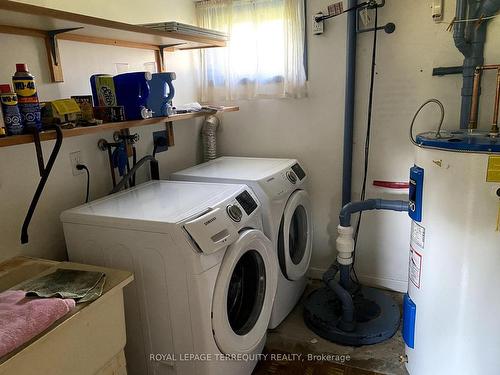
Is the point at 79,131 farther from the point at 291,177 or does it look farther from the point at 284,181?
the point at 291,177

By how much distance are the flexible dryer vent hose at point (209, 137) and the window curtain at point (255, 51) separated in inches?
6.9

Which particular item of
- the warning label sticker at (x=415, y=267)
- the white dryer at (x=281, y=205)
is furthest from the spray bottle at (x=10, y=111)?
the warning label sticker at (x=415, y=267)

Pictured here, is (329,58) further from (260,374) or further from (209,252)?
(260,374)

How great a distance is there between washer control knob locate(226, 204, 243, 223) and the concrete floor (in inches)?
35.9

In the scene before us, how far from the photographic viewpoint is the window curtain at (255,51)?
92.5 inches

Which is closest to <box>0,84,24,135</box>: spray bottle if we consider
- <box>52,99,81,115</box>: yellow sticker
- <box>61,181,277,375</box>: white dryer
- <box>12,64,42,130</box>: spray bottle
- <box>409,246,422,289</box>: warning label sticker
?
<box>12,64,42,130</box>: spray bottle

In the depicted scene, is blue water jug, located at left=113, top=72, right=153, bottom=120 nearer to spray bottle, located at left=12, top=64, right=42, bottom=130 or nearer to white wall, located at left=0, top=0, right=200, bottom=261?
white wall, located at left=0, top=0, right=200, bottom=261

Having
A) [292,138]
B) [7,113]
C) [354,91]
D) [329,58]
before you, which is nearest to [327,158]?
[292,138]

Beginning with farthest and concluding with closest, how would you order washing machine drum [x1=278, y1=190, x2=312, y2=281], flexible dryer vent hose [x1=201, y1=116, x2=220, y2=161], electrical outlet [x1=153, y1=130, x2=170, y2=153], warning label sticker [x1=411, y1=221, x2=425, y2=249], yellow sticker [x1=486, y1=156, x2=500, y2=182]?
flexible dryer vent hose [x1=201, y1=116, x2=220, y2=161]
electrical outlet [x1=153, y1=130, x2=170, y2=153]
washing machine drum [x1=278, y1=190, x2=312, y2=281]
warning label sticker [x1=411, y1=221, x2=425, y2=249]
yellow sticker [x1=486, y1=156, x2=500, y2=182]

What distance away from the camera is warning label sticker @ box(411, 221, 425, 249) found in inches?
62.2

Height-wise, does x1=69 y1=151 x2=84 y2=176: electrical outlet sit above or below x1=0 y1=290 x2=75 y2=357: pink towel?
above

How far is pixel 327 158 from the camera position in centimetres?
250

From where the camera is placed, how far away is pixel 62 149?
1693 millimetres

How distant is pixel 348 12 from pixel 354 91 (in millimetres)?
454
